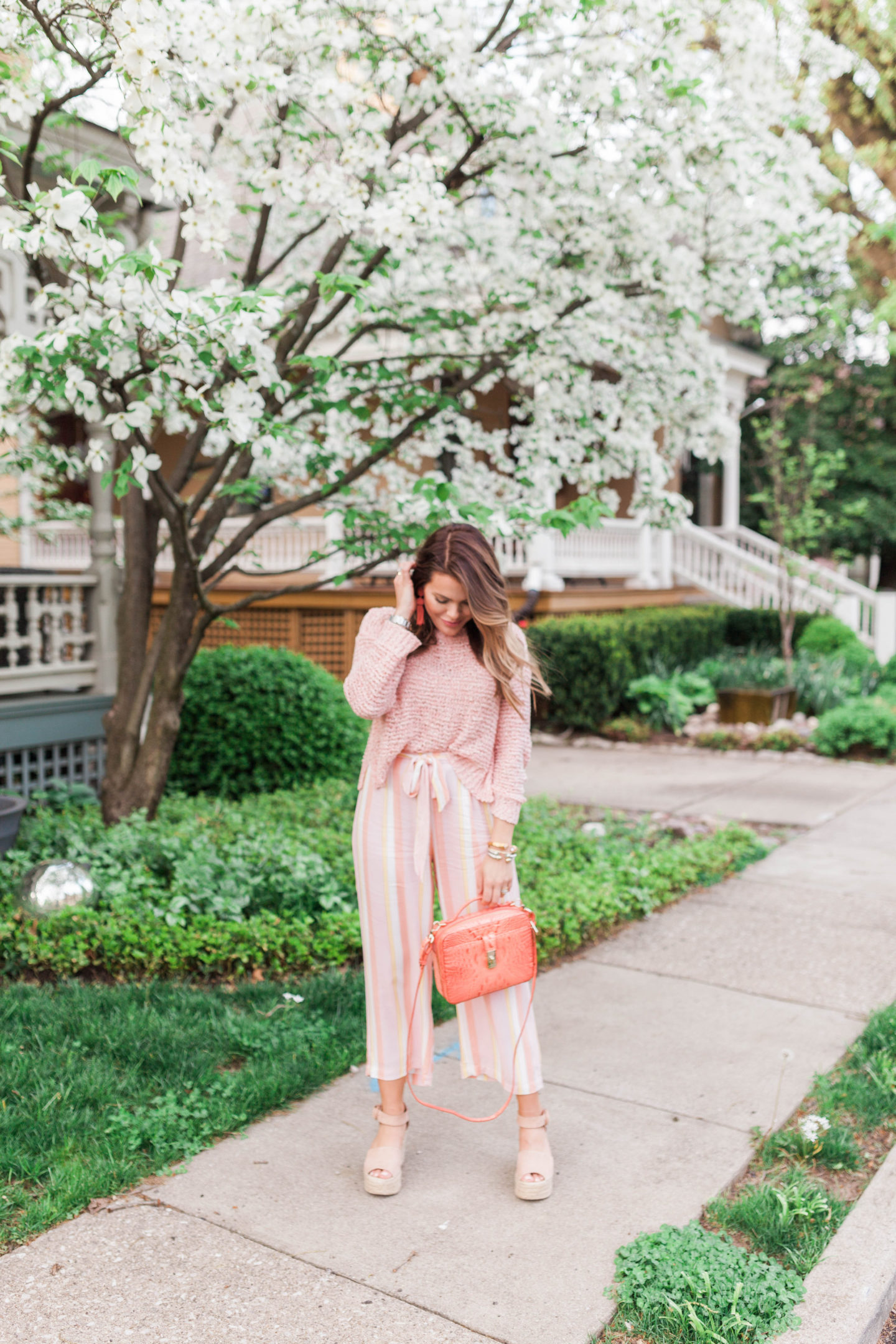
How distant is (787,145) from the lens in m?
6.26

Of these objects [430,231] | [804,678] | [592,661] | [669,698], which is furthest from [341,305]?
[804,678]

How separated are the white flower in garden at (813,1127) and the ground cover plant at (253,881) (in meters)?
1.66

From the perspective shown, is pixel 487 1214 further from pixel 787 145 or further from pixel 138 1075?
pixel 787 145

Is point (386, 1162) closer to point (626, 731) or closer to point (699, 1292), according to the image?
point (699, 1292)

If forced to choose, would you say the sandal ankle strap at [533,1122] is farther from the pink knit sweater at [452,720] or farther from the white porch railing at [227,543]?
the white porch railing at [227,543]

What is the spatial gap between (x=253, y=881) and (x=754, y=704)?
7.36 metres

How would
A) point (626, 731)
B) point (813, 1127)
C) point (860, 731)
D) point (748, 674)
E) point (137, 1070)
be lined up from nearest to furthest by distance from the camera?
point (813, 1127) < point (137, 1070) < point (860, 731) < point (626, 731) < point (748, 674)

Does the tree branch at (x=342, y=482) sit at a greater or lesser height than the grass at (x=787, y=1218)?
greater

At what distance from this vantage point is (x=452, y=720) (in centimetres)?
313

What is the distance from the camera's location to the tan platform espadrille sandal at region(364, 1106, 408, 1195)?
10.1ft

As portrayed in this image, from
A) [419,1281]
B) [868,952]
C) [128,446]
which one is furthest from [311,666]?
[419,1281]

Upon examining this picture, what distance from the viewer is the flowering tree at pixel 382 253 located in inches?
163

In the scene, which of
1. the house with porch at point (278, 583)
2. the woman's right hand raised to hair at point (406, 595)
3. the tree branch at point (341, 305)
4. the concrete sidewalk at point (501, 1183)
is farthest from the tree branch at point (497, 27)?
the concrete sidewalk at point (501, 1183)

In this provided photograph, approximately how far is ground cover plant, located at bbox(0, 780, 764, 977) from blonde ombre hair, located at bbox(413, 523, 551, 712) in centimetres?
202
